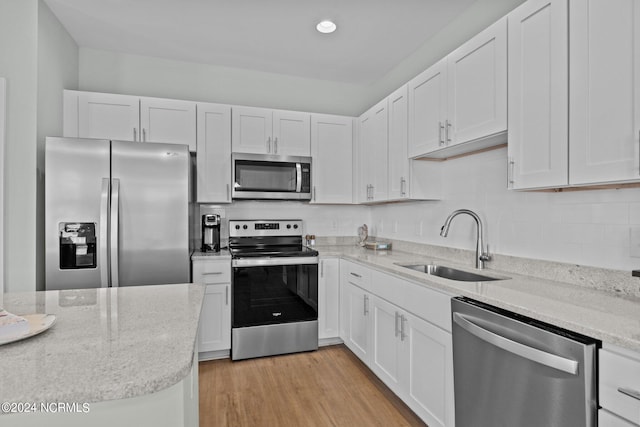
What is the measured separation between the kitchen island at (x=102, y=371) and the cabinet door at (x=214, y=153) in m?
2.00

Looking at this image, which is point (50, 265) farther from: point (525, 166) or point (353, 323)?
point (525, 166)

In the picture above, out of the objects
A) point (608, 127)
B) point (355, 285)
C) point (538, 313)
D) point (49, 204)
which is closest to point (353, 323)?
point (355, 285)

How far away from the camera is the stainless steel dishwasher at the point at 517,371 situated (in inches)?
41.1

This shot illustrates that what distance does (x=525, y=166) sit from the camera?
1.61 meters

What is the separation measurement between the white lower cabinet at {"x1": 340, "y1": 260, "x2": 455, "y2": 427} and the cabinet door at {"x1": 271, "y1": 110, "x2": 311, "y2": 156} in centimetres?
128

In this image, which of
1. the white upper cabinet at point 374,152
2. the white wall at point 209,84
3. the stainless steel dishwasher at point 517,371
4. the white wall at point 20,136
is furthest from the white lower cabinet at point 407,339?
the white wall at point 20,136

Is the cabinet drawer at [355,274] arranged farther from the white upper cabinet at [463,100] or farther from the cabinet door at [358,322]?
the white upper cabinet at [463,100]

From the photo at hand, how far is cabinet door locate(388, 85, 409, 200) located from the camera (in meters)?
2.62

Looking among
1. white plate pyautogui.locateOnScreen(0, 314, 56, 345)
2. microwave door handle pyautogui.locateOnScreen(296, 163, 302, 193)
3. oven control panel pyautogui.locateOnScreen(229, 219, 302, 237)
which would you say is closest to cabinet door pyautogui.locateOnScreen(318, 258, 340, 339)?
oven control panel pyautogui.locateOnScreen(229, 219, 302, 237)

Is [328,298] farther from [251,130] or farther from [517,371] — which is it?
[517,371]

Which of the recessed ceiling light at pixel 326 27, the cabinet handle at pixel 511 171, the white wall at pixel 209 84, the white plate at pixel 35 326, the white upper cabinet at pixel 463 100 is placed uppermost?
the recessed ceiling light at pixel 326 27

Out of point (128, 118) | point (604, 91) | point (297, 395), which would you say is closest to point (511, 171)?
point (604, 91)

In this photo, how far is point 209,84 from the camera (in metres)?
3.40

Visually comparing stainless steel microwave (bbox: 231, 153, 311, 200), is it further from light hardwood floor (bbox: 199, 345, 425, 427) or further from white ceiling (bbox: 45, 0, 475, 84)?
light hardwood floor (bbox: 199, 345, 425, 427)
